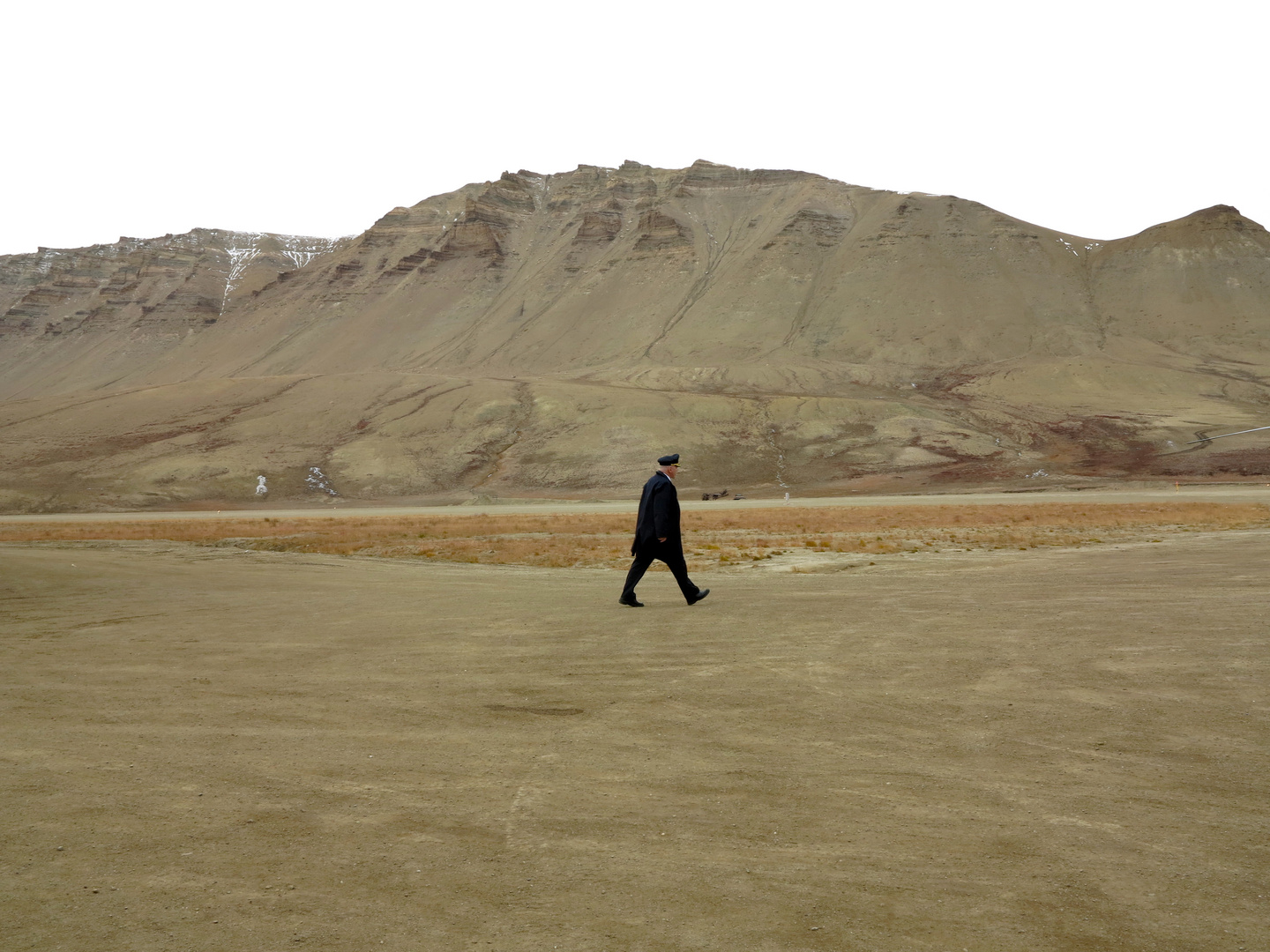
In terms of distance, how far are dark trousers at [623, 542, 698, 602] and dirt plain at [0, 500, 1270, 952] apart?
139cm

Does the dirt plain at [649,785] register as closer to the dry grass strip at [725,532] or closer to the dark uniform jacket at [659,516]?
the dark uniform jacket at [659,516]

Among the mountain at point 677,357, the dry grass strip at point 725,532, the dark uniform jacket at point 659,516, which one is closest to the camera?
the dark uniform jacket at point 659,516

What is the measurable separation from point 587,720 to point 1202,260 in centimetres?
15350

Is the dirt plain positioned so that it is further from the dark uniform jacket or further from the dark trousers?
the dark uniform jacket

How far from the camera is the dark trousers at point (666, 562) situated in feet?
43.7

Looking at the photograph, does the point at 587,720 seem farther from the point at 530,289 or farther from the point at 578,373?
the point at 530,289

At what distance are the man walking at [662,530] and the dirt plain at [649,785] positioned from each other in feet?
4.79

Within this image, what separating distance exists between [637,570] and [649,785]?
25.9ft

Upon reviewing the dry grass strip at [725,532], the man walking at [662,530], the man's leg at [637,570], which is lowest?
the dry grass strip at [725,532]

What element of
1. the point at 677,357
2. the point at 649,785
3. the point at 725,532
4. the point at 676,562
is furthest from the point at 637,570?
the point at 677,357

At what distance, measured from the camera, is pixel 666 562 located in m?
13.6

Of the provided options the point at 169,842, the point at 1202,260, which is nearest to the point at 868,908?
the point at 169,842

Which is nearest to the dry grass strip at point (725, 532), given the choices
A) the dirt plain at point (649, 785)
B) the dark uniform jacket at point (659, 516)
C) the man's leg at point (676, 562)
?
the man's leg at point (676, 562)

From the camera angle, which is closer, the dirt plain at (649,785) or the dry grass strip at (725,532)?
the dirt plain at (649,785)
